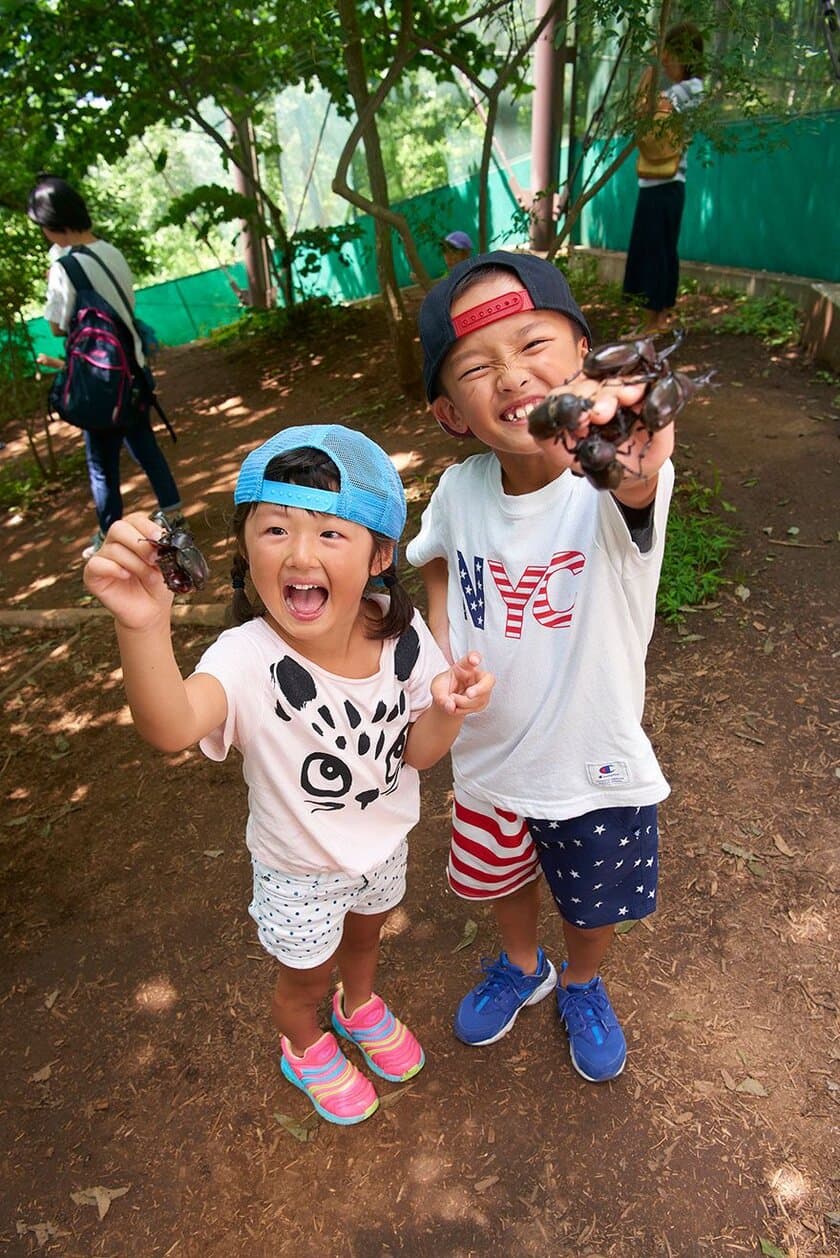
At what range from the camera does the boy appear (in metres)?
1.57

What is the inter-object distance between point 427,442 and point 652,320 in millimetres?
2700

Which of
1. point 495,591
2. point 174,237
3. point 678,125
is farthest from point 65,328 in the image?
point 174,237

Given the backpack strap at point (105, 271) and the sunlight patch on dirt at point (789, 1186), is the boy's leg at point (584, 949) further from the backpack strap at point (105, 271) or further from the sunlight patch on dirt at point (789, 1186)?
the backpack strap at point (105, 271)

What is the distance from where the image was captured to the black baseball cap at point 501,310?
1572mm

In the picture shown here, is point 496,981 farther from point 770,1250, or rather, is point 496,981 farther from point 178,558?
point 178,558

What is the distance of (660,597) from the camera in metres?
4.26

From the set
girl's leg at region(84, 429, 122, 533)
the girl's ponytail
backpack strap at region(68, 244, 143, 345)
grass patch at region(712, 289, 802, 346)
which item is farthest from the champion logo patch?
grass patch at region(712, 289, 802, 346)

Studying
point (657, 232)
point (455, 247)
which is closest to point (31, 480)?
point (455, 247)

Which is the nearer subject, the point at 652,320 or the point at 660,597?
the point at 660,597

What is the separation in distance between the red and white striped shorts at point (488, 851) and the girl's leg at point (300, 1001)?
409 millimetres

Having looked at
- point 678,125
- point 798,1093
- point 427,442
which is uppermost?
point 678,125

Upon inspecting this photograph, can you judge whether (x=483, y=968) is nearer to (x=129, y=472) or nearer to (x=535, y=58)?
(x=129, y=472)

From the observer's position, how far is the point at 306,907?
6.31 ft

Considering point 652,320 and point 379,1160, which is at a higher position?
point 652,320
